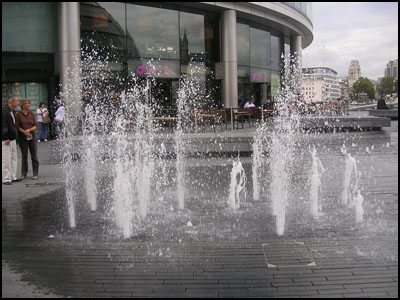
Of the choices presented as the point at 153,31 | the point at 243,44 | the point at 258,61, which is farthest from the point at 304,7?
the point at 153,31

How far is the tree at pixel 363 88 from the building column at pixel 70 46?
306ft

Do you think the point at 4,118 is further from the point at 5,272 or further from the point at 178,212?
the point at 5,272

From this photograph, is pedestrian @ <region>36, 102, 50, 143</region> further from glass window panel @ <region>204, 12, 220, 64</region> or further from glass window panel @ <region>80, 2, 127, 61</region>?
glass window panel @ <region>204, 12, 220, 64</region>

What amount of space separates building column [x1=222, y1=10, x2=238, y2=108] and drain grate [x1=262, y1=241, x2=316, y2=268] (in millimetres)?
21755

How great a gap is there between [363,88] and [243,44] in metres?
90.3

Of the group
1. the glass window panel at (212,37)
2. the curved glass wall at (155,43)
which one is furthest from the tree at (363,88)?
the curved glass wall at (155,43)

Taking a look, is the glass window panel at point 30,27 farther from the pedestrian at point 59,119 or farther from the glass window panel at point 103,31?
the pedestrian at point 59,119

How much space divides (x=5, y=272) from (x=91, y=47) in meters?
19.0

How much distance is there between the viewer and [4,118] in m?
9.40

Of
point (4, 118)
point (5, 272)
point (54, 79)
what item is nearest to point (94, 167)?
point (4, 118)

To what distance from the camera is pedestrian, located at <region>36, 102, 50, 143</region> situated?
19344mm

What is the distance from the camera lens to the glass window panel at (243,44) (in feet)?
92.8

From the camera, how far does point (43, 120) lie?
63.9 ft

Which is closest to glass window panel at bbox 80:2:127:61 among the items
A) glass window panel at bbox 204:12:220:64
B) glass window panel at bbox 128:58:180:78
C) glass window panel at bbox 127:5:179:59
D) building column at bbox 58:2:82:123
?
glass window panel at bbox 127:5:179:59
